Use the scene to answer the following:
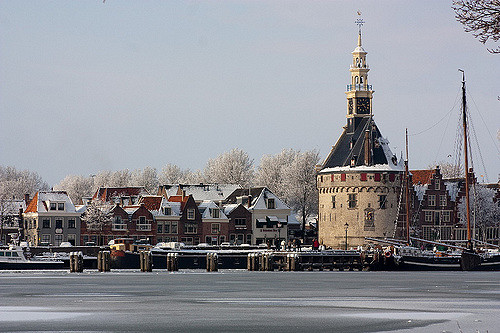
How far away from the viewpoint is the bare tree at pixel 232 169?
496 feet

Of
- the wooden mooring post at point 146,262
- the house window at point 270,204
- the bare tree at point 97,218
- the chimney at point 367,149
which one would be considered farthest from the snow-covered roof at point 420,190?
the wooden mooring post at point 146,262

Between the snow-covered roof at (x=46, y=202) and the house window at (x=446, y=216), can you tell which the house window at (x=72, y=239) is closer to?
the snow-covered roof at (x=46, y=202)

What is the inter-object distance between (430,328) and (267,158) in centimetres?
12645

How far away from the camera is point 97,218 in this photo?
369 ft

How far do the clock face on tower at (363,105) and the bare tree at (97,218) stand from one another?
3448 cm

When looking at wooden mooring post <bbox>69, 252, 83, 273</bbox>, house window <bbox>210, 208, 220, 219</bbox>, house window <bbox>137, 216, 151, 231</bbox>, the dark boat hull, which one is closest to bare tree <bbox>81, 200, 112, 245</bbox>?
house window <bbox>137, 216, 151, 231</bbox>

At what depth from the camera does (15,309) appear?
2922cm

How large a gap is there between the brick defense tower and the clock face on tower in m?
1.14

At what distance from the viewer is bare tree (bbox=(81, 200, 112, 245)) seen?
112 metres

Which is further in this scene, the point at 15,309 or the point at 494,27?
the point at 15,309

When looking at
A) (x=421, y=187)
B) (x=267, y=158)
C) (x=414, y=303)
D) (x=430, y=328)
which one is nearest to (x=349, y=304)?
(x=414, y=303)

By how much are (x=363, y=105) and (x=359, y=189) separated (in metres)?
12.4

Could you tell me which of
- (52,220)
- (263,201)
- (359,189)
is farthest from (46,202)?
(359,189)

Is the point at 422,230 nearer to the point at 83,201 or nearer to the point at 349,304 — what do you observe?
the point at 83,201
